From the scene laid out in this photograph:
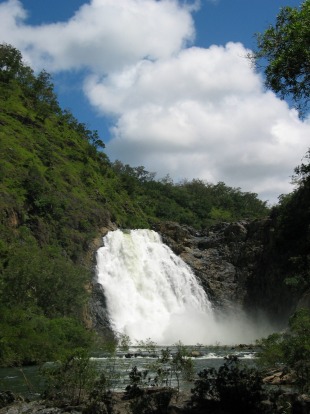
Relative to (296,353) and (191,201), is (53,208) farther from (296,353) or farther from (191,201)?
(191,201)

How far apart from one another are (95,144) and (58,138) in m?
15.4

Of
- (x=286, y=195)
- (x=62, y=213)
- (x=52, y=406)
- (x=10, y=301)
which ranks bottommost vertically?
(x=52, y=406)

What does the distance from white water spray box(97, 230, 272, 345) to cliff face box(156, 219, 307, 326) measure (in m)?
2.93

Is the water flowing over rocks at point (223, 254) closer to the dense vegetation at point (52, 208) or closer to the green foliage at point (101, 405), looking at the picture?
the dense vegetation at point (52, 208)

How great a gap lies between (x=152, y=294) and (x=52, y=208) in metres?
15.7

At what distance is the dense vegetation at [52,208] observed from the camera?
33094mm

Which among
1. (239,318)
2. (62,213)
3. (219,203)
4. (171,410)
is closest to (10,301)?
(62,213)

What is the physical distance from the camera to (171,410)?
1133cm

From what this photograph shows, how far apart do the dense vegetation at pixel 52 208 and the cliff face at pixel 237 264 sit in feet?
29.5

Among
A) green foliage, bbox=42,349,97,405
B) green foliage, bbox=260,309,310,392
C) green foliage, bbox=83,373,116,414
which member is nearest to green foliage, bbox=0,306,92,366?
green foliage, bbox=260,309,310,392

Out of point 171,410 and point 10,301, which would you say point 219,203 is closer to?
point 10,301

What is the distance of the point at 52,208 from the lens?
2245 inches

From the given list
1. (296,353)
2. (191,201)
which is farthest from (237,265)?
(296,353)

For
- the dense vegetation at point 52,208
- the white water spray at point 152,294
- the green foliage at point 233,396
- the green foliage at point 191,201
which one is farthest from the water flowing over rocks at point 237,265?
the green foliage at point 233,396
